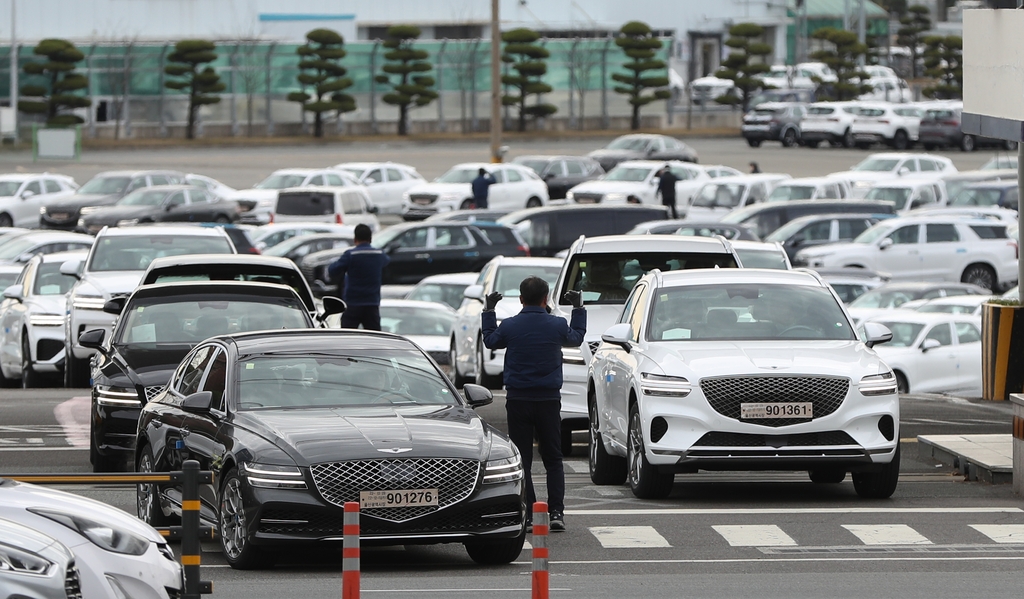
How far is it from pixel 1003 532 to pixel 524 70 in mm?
64343

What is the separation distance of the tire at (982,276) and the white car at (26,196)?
79.0ft

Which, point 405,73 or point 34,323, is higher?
point 405,73

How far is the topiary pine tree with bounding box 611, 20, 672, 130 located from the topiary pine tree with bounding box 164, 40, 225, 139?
58.2 ft

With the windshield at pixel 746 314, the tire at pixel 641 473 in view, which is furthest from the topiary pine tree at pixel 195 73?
the tire at pixel 641 473

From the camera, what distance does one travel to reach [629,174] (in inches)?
1992

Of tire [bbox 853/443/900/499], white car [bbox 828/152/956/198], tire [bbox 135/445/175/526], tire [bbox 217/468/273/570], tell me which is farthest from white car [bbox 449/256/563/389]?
white car [bbox 828/152/956/198]

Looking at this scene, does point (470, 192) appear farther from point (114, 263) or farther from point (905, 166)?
point (114, 263)

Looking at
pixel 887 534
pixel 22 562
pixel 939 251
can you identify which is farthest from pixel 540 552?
pixel 939 251

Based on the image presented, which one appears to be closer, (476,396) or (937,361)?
(476,396)

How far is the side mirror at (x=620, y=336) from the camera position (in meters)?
13.6

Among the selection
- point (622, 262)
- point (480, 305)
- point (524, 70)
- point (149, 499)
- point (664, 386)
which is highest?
point (524, 70)

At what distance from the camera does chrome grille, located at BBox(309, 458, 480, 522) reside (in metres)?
9.96

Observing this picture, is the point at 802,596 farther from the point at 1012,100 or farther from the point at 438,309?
the point at 438,309

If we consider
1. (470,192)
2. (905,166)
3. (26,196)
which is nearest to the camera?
(26,196)
